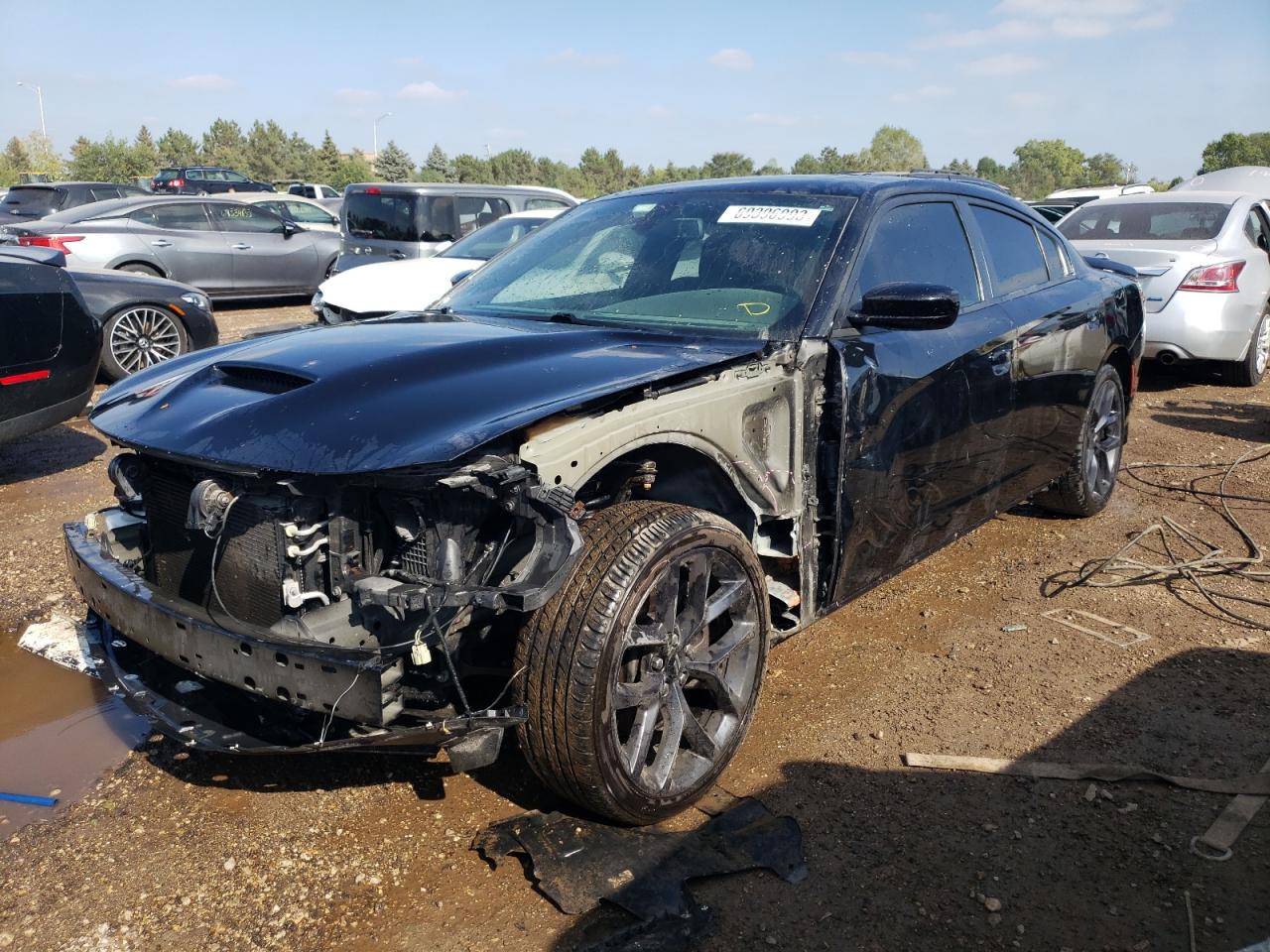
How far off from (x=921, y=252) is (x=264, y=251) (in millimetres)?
11752

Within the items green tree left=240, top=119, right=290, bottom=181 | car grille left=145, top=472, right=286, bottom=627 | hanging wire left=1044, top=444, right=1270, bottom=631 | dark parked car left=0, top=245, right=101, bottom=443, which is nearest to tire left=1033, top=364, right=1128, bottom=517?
hanging wire left=1044, top=444, right=1270, bottom=631

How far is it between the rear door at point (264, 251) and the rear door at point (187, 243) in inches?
6.6

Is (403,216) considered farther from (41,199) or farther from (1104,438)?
(41,199)

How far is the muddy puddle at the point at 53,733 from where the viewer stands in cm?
313

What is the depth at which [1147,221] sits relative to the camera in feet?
30.8

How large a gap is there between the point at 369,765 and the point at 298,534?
3.52ft

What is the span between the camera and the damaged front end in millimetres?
2355

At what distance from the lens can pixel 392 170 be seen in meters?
69.6

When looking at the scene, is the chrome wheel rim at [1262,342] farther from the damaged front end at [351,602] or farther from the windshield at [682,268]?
the damaged front end at [351,602]

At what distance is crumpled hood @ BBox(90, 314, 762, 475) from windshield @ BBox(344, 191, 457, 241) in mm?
8443

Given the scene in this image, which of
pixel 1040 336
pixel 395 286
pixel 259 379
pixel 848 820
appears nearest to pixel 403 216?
pixel 395 286

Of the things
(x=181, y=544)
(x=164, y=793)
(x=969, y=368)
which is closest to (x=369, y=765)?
(x=164, y=793)

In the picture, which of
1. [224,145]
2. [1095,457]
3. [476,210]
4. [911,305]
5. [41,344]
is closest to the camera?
[911,305]

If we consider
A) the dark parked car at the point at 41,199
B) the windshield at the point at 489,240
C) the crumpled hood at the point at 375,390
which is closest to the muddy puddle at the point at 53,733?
the crumpled hood at the point at 375,390
